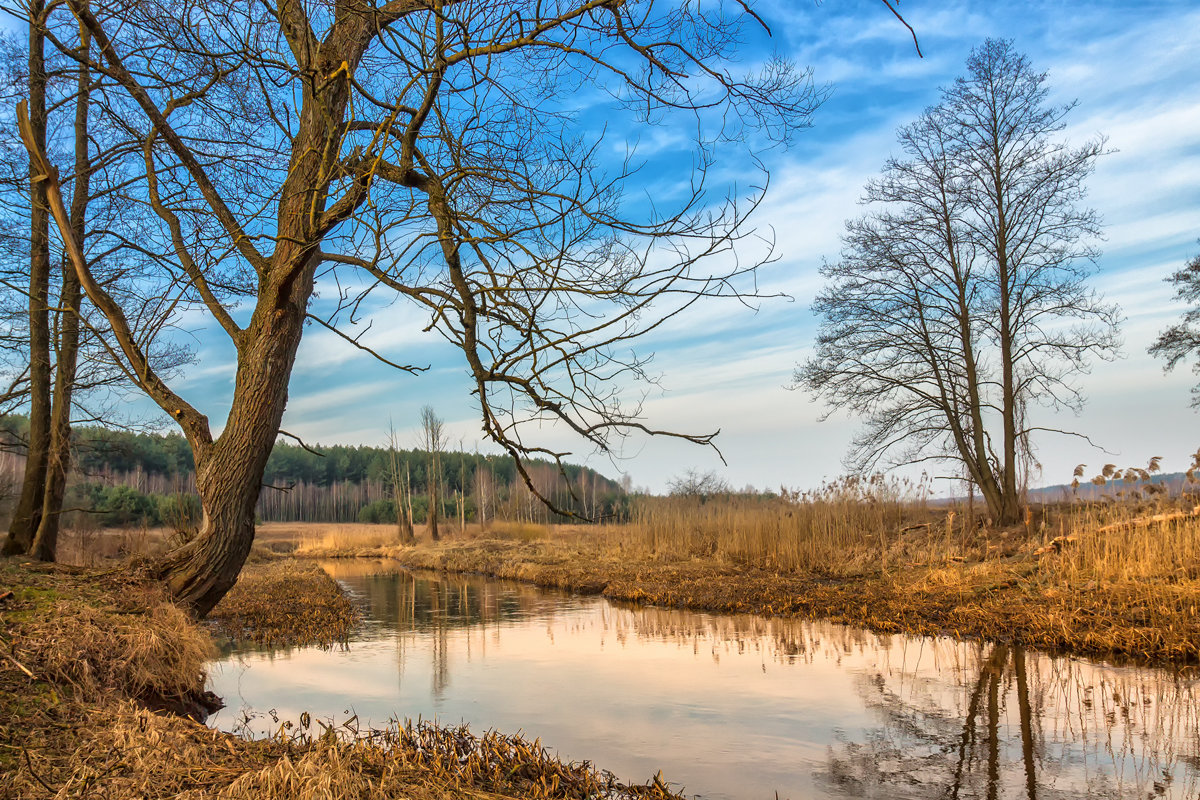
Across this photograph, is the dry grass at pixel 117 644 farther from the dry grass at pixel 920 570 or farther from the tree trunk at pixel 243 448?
the dry grass at pixel 920 570

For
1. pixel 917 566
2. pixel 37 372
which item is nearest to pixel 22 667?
pixel 37 372

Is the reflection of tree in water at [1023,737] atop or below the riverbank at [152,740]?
below

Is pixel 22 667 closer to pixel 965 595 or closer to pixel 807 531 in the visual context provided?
pixel 965 595

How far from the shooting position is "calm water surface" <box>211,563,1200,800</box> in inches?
176

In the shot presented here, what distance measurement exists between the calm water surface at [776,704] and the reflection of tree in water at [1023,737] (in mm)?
17

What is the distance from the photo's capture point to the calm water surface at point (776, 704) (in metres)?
4.48

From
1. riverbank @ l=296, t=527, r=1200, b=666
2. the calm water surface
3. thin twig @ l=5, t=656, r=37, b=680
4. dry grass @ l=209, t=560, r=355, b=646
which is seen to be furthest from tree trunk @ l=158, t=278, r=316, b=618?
riverbank @ l=296, t=527, r=1200, b=666

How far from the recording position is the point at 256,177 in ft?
29.8

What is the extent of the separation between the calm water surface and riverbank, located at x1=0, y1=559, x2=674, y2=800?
69cm

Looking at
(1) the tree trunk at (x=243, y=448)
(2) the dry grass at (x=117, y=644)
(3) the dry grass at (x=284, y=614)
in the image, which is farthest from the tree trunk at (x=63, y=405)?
(1) the tree trunk at (x=243, y=448)

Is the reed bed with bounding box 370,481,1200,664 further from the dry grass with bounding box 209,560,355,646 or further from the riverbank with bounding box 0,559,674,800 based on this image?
the riverbank with bounding box 0,559,674,800

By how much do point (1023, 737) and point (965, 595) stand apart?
5611 millimetres

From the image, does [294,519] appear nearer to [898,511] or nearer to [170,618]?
[898,511]

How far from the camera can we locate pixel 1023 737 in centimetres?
508
